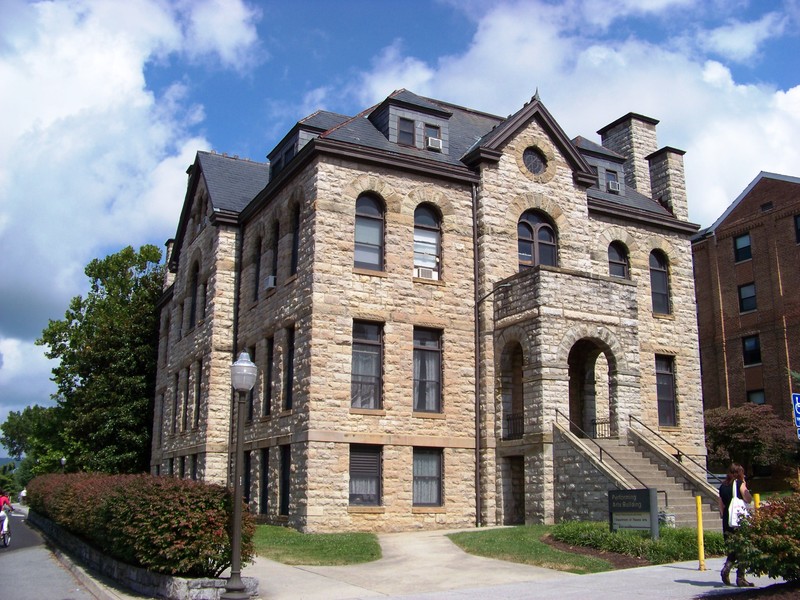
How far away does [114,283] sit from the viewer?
43.0 m

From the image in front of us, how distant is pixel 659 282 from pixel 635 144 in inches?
232

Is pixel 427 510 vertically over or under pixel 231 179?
under

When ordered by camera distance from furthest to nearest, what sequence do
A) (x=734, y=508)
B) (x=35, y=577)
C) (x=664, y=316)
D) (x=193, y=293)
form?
1. (x=193, y=293)
2. (x=664, y=316)
3. (x=35, y=577)
4. (x=734, y=508)

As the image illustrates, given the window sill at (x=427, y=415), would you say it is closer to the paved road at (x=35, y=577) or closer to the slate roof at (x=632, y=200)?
the paved road at (x=35, y=577)

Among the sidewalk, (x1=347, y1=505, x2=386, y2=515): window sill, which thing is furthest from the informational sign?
(x1=347, y1=505, x2=386, y2=515): window sill

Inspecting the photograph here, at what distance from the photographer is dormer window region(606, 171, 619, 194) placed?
28.0 metres

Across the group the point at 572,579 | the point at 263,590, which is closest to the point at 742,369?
the point at 572,579

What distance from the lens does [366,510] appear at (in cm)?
2030

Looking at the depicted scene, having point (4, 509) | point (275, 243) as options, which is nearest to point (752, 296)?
point (275, 243)

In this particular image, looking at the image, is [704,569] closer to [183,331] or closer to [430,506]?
[430,506]

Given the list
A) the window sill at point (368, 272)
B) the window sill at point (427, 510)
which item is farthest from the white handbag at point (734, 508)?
the window sill at point (368, 272)

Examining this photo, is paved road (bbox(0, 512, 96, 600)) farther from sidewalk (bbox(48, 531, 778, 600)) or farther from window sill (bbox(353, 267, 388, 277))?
window sill (bbox(353, 267, 388, 277))

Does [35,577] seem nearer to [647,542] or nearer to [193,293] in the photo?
[647,542]

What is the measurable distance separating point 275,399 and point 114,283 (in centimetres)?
2366
